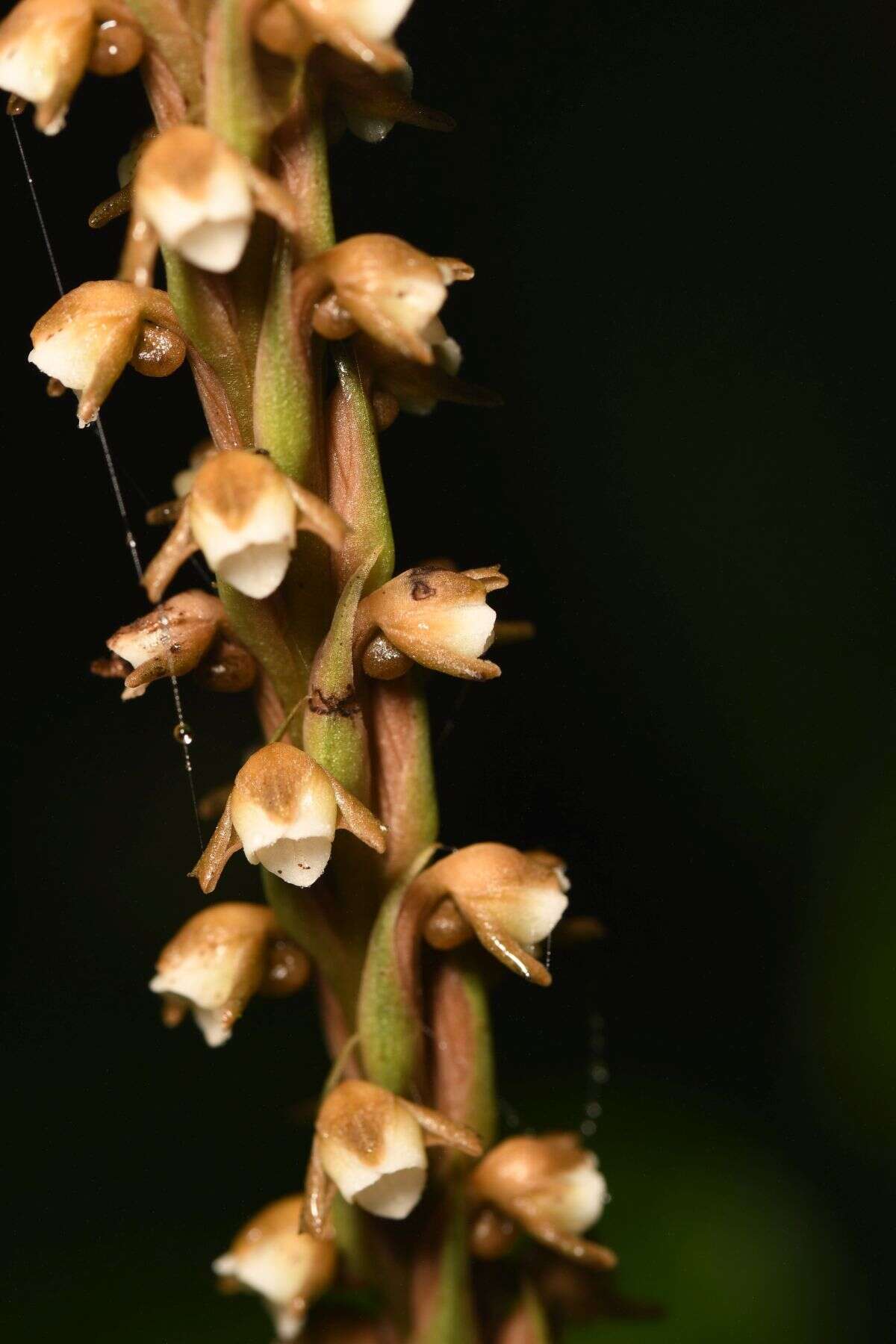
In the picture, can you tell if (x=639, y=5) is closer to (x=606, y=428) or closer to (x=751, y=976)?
(x=606, y=428)

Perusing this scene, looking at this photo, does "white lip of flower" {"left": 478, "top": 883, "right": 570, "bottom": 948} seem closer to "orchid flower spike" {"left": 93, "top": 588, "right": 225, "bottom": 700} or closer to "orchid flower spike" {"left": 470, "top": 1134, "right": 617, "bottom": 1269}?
"orchid flower spike" {"left": 470, "top": 1134, "right": 617, "bottom": 1269}

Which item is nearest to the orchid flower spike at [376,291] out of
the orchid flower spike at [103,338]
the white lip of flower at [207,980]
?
the orchid flower spike at [103,338]

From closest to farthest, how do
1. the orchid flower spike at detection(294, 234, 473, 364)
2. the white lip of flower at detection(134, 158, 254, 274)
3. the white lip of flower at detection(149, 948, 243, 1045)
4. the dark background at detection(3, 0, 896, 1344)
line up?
1. the white lip of flower at detection(134, 158, 254, 274)
2. the orchid flower spike at detection(294, 234, 473, 364)
3. the white lip of flower at detection(149, 948, 243, 1045)
4. the dark background at detection(3, 0, 896, 1344)

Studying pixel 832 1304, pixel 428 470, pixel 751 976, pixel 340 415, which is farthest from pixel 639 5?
pixel 832 1304

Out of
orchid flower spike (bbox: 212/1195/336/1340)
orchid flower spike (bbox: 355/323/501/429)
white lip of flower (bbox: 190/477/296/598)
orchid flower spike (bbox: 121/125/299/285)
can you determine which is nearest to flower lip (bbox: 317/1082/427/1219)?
orchid flower spike (bbox: 212/1195/336/1340)

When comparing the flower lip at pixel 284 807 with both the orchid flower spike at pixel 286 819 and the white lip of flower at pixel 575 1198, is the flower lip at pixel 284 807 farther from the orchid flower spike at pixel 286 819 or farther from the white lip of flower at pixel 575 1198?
the white lip of flower at pixel 575 1198

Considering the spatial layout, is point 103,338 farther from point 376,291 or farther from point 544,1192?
point 544,1192
